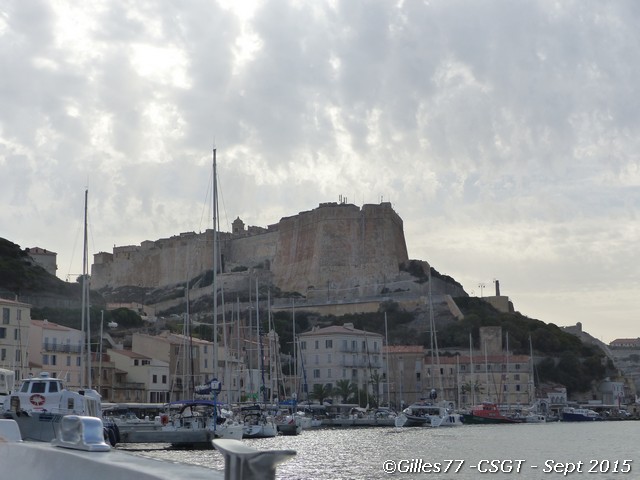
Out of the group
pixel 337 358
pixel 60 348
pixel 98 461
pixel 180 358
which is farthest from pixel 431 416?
pixel 98 461

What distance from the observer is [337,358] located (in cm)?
7500

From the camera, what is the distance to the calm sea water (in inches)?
1111

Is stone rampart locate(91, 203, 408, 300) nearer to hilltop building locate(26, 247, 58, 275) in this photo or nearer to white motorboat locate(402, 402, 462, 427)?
hilltop building locate(26, 247, 58, 275)

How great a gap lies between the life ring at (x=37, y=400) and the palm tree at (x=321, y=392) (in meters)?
46.2

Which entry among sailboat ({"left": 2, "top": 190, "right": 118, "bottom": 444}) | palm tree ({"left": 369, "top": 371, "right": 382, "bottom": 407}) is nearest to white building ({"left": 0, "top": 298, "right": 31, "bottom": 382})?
sailboat ({"left": 2, "top": 190, "right": 118, "bottom": 444})

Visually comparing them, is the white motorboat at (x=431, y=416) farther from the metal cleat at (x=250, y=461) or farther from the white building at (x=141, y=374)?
the metal cleat at (x=250, y=461)

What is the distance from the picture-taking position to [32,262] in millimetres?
81375

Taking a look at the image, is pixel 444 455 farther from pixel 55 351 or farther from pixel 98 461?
pixel 98 461

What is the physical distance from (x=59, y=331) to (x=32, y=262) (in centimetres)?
2741

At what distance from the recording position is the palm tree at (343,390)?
7227 cm

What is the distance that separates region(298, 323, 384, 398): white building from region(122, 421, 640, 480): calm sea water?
21.6 metres

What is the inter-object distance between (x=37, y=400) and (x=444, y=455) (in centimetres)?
1625

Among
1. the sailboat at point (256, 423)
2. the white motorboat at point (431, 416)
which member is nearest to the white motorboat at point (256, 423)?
the sailboat at point (256, 423)

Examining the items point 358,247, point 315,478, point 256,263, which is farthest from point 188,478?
point 256,263
